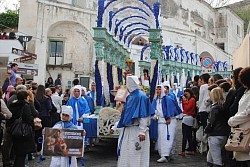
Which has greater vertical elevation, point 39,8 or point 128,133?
point 39,8

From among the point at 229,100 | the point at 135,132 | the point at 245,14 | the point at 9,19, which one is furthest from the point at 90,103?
the point at 245,14

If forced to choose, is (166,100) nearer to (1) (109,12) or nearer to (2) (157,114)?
(2) (157,114)

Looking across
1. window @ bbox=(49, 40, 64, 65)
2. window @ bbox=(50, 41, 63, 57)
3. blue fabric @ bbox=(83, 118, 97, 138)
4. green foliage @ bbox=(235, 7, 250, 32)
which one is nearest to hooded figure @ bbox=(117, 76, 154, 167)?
blue fabric @ bbox=(83, 118, 97, 138)

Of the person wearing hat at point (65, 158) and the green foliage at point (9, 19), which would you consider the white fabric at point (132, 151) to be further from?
the green foliage at point (9, 19)

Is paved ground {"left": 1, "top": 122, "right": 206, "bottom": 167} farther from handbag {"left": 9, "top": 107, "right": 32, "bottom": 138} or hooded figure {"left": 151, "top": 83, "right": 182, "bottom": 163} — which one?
handbag {"left": 9, "top": 107, "right": 32, "bottom": 138}

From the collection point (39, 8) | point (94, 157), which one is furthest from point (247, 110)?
point (39, 8)

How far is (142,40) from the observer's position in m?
28.8

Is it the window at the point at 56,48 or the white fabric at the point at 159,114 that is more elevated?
the window at the point at 56,48

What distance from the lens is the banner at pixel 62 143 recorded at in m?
5.82

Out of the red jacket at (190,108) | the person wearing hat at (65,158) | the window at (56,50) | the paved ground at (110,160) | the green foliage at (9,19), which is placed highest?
the green foliage at (9,19)

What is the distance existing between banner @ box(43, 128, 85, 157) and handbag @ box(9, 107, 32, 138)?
2.16ft

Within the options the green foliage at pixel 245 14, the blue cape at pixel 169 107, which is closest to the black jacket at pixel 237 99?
the blue cape at pixel 169 107

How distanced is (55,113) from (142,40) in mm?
19901

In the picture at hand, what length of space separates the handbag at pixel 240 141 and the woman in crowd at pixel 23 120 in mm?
3874
